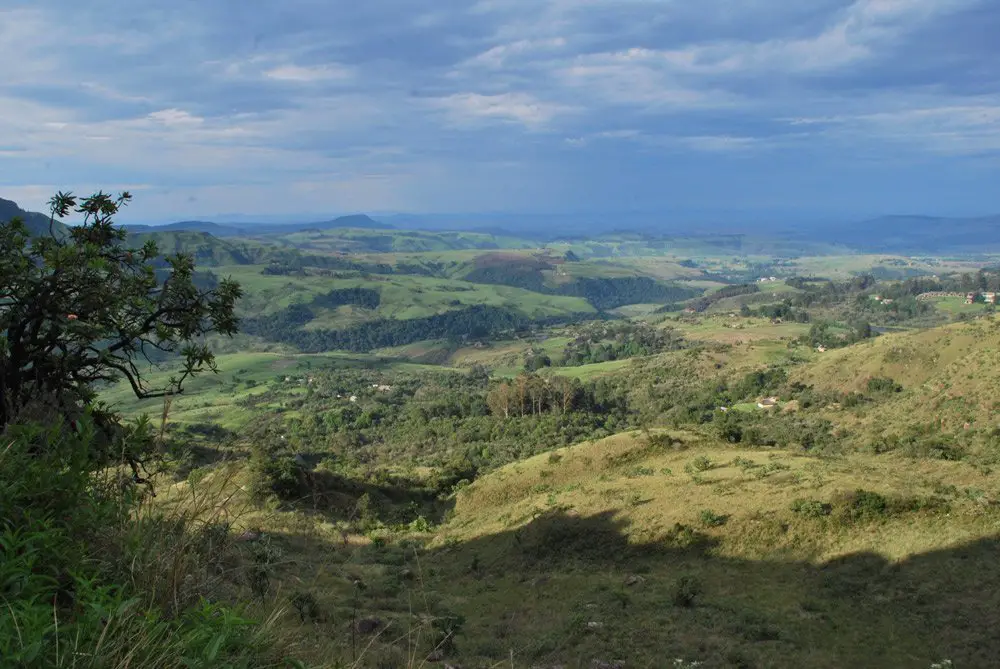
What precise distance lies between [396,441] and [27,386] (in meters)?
77.0

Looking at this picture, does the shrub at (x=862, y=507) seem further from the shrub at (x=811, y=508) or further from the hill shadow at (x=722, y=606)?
the hill shadow at (x=722, y=606)

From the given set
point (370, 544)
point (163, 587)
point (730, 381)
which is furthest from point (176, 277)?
point (730, 381)

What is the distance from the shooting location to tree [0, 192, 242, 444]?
7.15 meters

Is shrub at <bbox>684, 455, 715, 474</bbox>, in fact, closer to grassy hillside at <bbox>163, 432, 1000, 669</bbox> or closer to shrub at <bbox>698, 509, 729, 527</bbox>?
grassy hillside at <bbox>163, 432, 1000, 669</bbox>

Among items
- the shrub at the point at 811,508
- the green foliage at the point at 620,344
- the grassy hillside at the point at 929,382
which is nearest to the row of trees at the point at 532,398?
the grassy hillside at the point at 929,382

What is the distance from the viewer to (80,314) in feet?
24.7

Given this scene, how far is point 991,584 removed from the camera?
16.2 m

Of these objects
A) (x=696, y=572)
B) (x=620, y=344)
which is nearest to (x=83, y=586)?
(x=696, y=572)

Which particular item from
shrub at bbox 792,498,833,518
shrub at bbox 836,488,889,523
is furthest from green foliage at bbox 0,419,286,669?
shrub at bbox 836,488,889,523

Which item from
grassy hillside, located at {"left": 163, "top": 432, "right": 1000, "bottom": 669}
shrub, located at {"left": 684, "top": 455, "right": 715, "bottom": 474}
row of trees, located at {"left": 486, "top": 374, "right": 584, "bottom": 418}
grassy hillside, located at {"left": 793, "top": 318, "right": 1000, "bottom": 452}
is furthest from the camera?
row of trees, located at {"left": 486, "top": 374, "right": 584, "bottom": 418}

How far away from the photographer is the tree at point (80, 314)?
7152mm

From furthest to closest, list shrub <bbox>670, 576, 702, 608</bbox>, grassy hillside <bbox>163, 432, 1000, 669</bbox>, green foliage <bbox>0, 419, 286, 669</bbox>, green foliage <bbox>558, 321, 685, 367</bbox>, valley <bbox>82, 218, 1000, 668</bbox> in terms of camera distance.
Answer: green foliage <bbox>558, 321, 685, 367</bbox> → shrub <bbox>670, 576, 702, 608</bbox> → grassy hillside <bbox>163, 432, 1000, 669</bbox> → valley <bbox>82, 218, 1000, 668</bbox> → green foliage <bbox>0, 419, 286, 669</bbox>

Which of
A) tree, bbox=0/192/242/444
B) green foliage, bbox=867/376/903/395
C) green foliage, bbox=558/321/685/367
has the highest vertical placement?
tree, bbox=0/192/242/444

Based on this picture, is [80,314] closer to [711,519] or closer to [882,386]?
[711,519]
